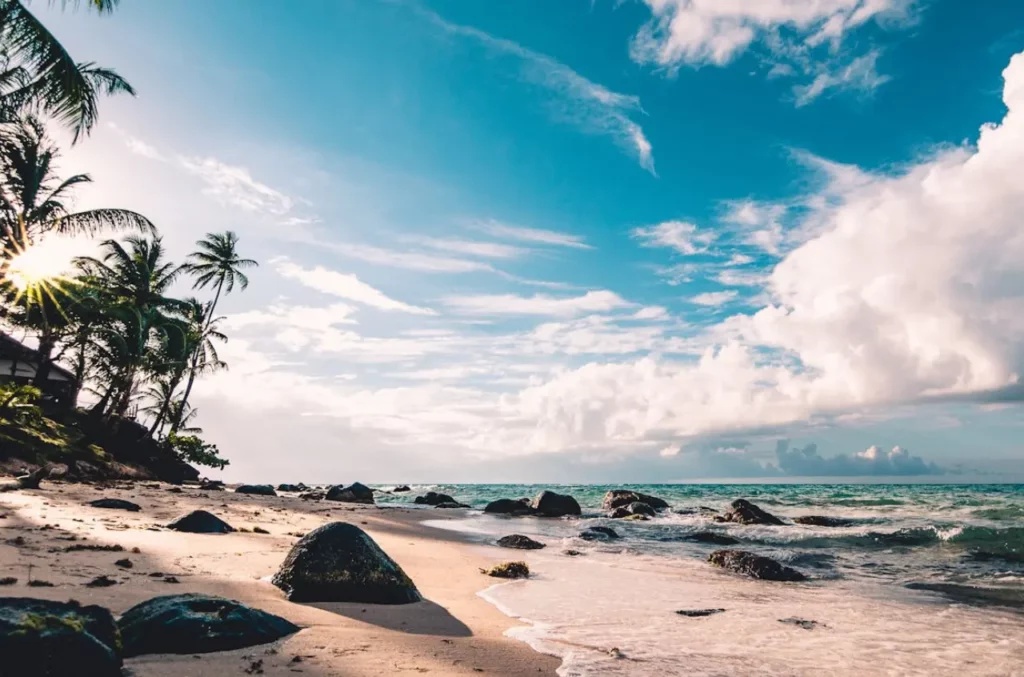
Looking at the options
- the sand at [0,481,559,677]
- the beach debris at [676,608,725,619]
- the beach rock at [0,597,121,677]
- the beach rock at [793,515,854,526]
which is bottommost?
the beach rock at [793,515,854,526]

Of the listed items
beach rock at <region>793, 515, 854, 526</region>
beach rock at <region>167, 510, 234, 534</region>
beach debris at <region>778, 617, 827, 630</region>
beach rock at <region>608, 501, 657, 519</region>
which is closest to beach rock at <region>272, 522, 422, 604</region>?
beach debris at <region>778, 617, 827, 630</region>

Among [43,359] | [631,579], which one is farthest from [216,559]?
[43,359]

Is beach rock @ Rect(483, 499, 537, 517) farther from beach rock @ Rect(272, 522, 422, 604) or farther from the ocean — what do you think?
beach rock @ Rect(272, 522, 422, 604)

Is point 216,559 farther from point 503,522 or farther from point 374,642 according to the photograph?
point 503,522

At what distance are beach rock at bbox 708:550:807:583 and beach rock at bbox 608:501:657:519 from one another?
50.2ft

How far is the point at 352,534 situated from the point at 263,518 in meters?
10.4

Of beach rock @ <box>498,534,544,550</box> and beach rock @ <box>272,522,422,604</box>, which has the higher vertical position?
beach rock @ <box>272,522,422,604</box>

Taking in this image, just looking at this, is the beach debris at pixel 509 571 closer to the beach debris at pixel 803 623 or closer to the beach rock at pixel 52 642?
the beach debris at pixel 803 623

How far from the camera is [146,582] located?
22.3 ft

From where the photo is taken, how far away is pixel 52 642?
3.44 m

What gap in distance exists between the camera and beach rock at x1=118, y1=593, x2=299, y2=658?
4.52 metres

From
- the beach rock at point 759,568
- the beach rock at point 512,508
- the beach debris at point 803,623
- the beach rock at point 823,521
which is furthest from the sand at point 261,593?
the beach rock at point 512,508

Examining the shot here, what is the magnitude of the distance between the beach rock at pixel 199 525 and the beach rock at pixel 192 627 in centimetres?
690

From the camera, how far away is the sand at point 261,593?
15.4ft
